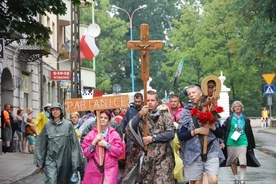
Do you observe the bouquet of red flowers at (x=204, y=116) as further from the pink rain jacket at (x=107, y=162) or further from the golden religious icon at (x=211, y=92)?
the pink rain jacket at (x=107, y=162)

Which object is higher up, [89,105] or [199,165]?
[89,105]

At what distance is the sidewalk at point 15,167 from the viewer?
807 inches

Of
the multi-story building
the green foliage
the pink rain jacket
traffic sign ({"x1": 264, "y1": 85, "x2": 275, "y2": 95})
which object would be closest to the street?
the multi-story building

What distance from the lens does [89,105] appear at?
40.8 feet

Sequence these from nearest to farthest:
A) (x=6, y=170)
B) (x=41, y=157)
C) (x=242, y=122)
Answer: (x=41, y=157), (x=242, y=122), (x=6, y=170)

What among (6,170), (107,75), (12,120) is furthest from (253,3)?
(107,75)

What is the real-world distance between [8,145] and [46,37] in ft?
37.0

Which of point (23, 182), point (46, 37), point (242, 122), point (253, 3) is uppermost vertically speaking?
point (253, 3)

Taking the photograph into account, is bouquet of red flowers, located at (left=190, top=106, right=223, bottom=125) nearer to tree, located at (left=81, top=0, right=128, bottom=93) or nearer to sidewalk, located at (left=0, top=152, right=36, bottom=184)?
sidewalk, located at (left=0, top=152, right=36, bottom=184)

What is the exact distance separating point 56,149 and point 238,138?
184 inches

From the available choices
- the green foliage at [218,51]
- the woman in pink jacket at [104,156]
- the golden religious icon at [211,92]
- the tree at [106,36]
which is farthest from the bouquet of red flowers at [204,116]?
the tree at [106,36]

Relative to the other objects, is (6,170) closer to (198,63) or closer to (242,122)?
(242,122)

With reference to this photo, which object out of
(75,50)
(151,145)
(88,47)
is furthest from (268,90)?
(151,145)

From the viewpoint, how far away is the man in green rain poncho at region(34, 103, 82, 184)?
13.0 m
